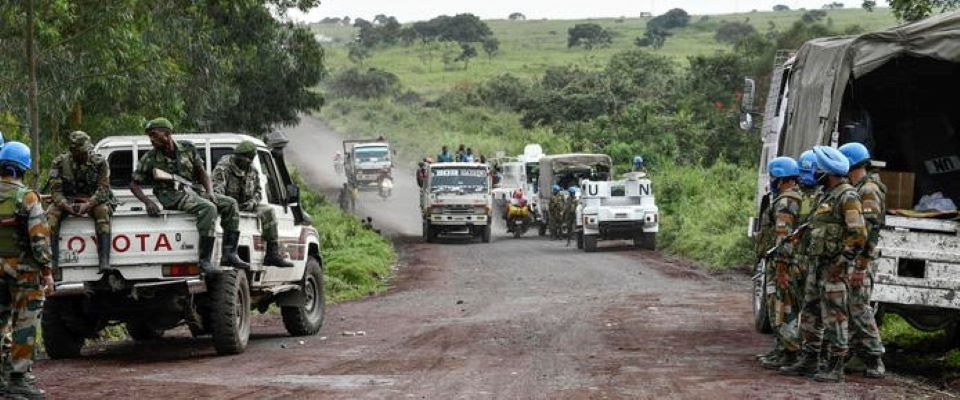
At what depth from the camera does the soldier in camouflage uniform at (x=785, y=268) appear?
456 inches

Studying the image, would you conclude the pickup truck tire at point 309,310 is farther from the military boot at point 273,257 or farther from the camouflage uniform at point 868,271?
the camouflage uniform at point 868,271

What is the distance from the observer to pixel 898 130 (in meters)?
14.5

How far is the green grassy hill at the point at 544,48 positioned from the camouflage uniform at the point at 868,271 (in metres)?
80.1

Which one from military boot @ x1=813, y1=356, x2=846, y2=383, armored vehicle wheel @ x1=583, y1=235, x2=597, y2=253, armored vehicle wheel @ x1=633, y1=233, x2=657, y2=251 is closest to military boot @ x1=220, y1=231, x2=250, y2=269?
military boot @ x1=813, y1=356, x2=846, y2=383

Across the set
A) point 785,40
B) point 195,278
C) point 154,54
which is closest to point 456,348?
point 195,278

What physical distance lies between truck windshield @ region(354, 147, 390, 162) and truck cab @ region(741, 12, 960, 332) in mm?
39016

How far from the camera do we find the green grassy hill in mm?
100750

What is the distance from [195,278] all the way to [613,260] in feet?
60.6

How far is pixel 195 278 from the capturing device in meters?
11.9

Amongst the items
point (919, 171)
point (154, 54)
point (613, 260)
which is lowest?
point (613, 260)

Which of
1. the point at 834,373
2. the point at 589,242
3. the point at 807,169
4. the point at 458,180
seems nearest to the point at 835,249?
the point at 834,373

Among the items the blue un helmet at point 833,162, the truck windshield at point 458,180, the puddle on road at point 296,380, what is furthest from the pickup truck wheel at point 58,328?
the truck windshield at point 458,180

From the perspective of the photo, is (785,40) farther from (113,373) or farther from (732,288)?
(113,373)

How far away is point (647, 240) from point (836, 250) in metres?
23.0
